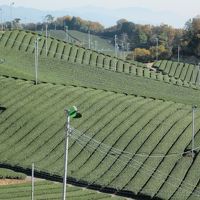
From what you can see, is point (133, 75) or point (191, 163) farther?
point (133, 75)

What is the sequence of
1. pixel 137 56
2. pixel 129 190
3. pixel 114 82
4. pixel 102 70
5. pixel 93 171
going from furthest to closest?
1. pixel 137 56
2. pixel 102 70
3. pixel 114 82
4. pixel 93 171
5. pixel 129 190

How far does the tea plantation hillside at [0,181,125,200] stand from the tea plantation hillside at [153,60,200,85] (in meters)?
57.7

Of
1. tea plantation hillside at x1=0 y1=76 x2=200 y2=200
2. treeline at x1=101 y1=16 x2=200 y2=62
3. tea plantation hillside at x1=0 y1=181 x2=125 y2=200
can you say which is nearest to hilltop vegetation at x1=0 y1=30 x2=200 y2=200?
→ tea plantation hillside at x1=0 y1=76 x2=200 y2=200

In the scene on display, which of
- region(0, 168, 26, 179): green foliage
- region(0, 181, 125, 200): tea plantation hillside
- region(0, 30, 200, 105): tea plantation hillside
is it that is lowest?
region(0, 168, 26, 179): green foliage

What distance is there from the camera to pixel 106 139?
55.8m

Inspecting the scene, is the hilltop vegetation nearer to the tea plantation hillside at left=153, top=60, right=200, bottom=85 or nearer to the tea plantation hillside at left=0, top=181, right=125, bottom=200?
the tea plantation hillside at left=0, top=181, right=125, bottom=200

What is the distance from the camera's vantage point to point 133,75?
8881 cm

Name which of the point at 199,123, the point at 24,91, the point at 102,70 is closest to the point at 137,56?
the point at 102,70

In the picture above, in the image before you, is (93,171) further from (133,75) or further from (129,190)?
(133,75)

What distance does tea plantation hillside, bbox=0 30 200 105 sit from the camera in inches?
3135

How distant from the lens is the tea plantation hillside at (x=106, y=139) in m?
47.7

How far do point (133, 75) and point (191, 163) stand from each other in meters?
41.1

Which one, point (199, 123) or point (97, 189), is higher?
point (199, 123)

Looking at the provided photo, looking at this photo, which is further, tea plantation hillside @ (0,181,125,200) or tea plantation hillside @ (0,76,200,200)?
tea plantation hillside @ (0,76,200,200)
